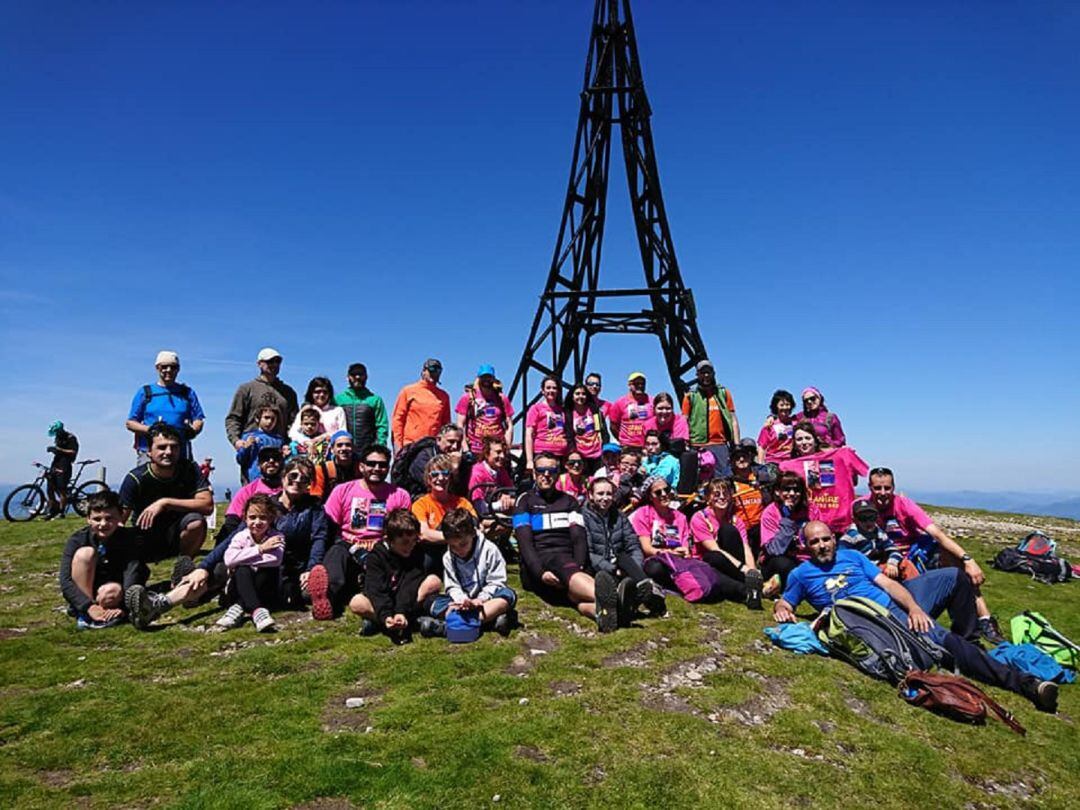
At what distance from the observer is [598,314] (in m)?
14.6

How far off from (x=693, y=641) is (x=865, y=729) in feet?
5.95

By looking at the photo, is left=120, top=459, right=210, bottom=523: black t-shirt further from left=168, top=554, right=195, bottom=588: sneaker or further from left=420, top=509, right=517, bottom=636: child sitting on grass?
left=420, top=509, right=517, bottom=636: child sitting on grass

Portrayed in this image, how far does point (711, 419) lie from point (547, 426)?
107 inches

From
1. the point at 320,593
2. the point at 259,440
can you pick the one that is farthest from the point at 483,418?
the point at 320,593

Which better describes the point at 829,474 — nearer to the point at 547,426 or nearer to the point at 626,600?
the point at 626,600

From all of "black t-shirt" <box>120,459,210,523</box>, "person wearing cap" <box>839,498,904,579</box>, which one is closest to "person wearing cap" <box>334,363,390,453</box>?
"black t-shirt" <box>120,459,210,523</box>

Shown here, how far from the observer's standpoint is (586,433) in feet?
32.1

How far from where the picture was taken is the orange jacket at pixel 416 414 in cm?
941

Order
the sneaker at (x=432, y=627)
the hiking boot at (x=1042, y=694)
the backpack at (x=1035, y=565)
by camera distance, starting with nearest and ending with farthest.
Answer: the hiking boot at (x=1042, y=694) → the sneaker at (x=432, y=627) → the backpack at (x=1035, y=565)

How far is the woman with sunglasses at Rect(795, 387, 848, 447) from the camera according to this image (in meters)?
9.07

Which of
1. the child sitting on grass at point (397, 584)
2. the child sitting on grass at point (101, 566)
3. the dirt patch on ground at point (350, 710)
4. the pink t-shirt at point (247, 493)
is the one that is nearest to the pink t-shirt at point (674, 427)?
the child sitting on grass at point (397, 584)

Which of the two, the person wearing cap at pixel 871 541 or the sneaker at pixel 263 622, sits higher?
the person wearing cap at pixel 871 541

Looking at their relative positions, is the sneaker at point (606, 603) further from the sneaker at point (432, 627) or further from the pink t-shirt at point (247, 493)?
the pink t-shirt at point (247, 493)

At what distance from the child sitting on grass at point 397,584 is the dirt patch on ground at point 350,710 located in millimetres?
1116
